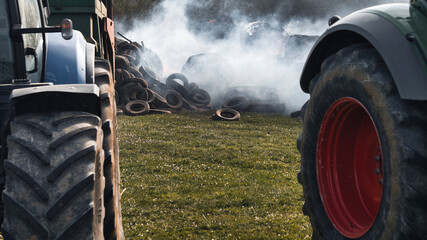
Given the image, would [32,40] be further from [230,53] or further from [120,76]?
[230,53]

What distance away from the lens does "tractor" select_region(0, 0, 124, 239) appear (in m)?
1.99

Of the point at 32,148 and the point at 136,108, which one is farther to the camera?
the point at 136,108

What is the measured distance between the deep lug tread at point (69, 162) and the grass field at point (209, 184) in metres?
1.96

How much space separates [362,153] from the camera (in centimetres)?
272

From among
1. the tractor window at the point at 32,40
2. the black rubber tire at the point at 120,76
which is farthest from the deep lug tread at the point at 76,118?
the black rubber tire at the point at 120,76

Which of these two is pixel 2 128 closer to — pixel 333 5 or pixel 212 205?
pixel 212 205

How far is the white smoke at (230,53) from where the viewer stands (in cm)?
1546

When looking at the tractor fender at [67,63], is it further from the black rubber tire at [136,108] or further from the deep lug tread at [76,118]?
the black rubber tire at [136,108]

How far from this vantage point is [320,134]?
279cm

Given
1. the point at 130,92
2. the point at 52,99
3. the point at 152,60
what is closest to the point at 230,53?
the point at 152,60

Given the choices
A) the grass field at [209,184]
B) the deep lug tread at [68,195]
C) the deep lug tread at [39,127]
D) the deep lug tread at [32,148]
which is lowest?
the grass field at [209,184]

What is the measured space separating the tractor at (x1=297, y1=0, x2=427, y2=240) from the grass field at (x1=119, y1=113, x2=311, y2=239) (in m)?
1.37

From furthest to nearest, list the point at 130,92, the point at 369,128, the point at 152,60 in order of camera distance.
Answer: the point at 152,60 < the point at 130,92 < the point at 369,128

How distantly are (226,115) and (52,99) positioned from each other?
32.9 feet
